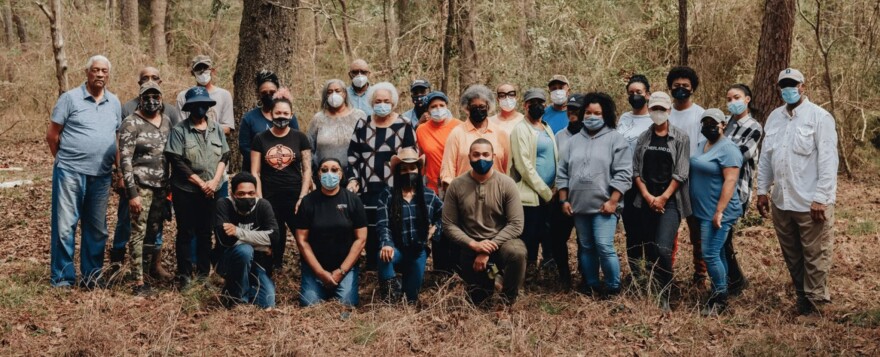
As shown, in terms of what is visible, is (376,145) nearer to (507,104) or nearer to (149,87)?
(507,104)

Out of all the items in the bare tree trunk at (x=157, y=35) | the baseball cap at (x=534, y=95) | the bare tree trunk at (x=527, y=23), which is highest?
the bare tree trunk at (x=157, y=35)

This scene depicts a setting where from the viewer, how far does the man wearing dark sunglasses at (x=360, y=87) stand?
→ 9070 mm

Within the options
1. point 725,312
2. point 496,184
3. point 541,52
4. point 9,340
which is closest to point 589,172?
point 496,184

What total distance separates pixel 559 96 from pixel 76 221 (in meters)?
4.96

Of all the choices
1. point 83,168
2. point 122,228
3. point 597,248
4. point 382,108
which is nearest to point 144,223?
point 122,228

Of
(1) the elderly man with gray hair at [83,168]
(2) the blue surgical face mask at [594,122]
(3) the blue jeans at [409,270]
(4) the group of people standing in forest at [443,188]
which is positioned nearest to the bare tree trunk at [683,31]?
(4) the group of people standing in forest at [443,188]

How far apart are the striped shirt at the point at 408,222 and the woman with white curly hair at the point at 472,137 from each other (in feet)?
1.12

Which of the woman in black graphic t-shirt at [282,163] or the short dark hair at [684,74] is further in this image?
the woman in black graphic t-shirt at [282,163]

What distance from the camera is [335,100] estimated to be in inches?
319

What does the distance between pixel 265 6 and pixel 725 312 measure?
6.68 m

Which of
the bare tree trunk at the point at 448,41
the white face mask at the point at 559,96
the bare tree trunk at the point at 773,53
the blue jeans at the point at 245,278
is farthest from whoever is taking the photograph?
the bare tree trunk at the point at 448,41

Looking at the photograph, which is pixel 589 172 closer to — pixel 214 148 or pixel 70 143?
pixel 214 148

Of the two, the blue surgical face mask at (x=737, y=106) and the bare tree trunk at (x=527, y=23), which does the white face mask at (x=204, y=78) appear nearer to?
the blue surgical face mask at (x=737, y=106)

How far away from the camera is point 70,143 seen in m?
7.65
